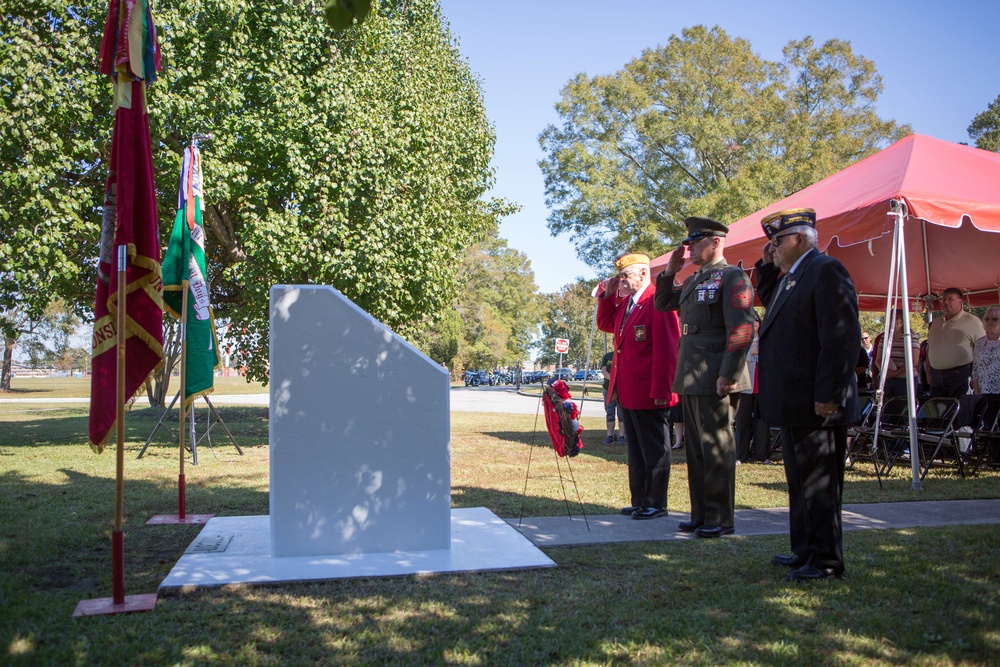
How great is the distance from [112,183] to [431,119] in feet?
38.1

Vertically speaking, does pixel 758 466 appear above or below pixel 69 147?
below

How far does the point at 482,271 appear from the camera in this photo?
57.1 meters

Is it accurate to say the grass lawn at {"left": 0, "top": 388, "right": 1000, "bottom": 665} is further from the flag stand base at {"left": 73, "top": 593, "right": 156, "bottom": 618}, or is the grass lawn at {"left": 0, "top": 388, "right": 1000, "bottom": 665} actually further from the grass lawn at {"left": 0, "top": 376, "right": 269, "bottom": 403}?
the grass lawn at {"left": 0, "top": 376, "right": 269, "bottom": 403}

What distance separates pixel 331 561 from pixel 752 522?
3.29 meters

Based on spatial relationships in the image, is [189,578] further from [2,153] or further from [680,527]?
[2,153]

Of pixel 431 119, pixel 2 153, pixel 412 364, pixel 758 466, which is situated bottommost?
pixel 758 466

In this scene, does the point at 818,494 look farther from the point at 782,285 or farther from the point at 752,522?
the point at 752,522

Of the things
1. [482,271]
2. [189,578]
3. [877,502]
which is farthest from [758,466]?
[482,271]

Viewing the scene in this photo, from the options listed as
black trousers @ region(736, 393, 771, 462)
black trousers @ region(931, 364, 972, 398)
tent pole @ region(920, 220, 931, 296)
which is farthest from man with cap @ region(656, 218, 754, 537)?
tent pole @ region(920, 220, 931, 296)

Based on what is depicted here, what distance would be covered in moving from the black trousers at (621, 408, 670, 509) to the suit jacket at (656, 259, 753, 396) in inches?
22.7

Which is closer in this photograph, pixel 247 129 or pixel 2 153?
pixel 2 153

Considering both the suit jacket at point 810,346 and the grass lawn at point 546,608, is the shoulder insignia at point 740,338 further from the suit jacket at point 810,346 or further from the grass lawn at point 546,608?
the grass lawn at point 546,608

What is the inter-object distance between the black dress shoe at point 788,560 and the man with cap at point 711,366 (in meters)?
0.74

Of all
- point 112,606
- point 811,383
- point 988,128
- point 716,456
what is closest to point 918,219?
point 716,456
